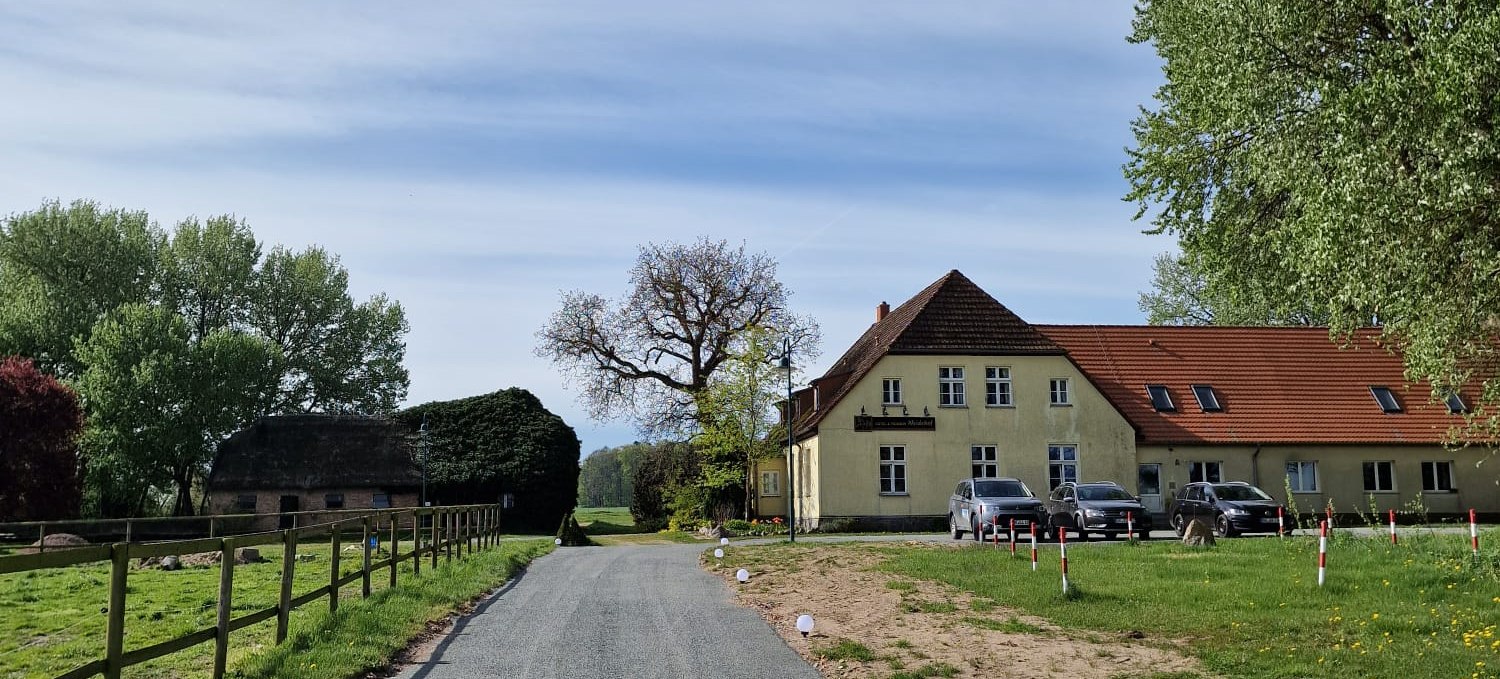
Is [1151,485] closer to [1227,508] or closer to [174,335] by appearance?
[1227,508]

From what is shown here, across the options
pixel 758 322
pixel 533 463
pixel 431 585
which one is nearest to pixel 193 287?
pixel 533 463

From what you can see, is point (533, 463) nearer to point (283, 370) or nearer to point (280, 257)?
point (283, 370)

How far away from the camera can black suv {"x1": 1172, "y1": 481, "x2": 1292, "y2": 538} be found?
26844mm

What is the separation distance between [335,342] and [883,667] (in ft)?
203

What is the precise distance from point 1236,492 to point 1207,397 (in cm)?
1479

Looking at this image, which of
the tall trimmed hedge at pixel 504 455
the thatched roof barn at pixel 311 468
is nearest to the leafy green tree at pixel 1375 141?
the tall trimmed hedge at pixel 504 455

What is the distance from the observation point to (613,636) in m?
12.3

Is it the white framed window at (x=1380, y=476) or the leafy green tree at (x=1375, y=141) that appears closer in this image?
the leafy green tree at (x=1375, y=141)

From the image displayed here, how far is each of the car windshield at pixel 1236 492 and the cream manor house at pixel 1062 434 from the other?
38.1 ft

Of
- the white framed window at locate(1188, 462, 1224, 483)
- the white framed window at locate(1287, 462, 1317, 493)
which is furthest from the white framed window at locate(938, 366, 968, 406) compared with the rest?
the white framed window at locate(1287, 462, 1317, 493)

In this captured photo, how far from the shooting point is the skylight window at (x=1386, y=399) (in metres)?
42.0

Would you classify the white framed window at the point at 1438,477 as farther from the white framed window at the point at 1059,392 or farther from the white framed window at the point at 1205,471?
Result: the white framed window at the point at 1059,392

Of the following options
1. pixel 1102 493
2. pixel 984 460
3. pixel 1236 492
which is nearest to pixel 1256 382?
pixel 984 460

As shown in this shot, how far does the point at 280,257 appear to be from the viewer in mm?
66188
